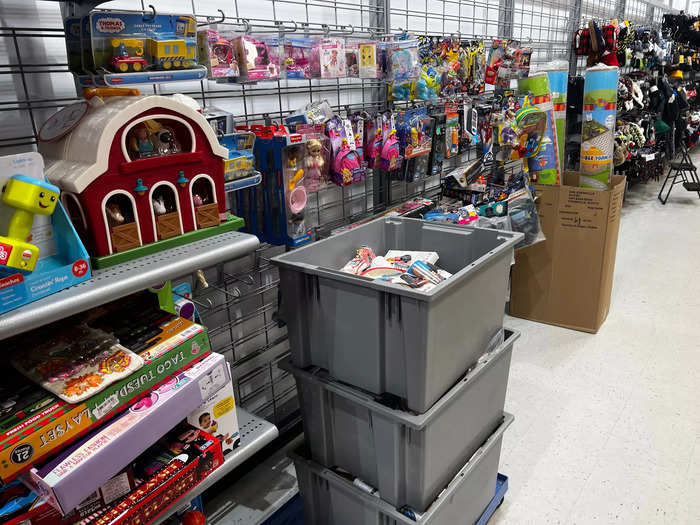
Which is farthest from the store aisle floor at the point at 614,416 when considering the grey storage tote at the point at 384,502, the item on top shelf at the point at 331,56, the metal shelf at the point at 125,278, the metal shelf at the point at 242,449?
the item on top shelf at the point at 331,56

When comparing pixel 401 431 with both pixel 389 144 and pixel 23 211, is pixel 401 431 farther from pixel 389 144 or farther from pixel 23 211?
pixel 389 144

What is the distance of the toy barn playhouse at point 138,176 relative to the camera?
93cm

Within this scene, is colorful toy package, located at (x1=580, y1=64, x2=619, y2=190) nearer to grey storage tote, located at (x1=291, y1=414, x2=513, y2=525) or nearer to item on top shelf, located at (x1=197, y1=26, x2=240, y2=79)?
grey storage tote, located at (x1=291, y1=414, x2=513, y2=525)

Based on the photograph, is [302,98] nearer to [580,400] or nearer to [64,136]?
[64,136]

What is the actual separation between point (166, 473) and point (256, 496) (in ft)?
3.57

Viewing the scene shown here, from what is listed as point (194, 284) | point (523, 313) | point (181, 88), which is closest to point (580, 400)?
point (523, 313)

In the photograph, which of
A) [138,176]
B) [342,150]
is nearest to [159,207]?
[138,176]

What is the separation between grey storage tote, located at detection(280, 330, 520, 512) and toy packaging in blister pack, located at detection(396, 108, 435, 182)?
0.94m

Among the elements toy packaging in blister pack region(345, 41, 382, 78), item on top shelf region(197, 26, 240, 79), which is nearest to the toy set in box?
item on top shelf region(197, 26, 240, 79)

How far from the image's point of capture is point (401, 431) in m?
1.36

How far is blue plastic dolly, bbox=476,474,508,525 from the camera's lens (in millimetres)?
1778

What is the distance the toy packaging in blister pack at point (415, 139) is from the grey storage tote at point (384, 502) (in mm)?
1149

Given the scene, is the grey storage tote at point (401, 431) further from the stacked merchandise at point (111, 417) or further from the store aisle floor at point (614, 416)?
the store aisle floor at point (614, 416)

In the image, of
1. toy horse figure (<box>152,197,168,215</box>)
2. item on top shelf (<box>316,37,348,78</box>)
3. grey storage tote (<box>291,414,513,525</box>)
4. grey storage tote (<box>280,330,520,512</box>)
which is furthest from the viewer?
item on top shelf (<box>316,37,348,78</box>)
